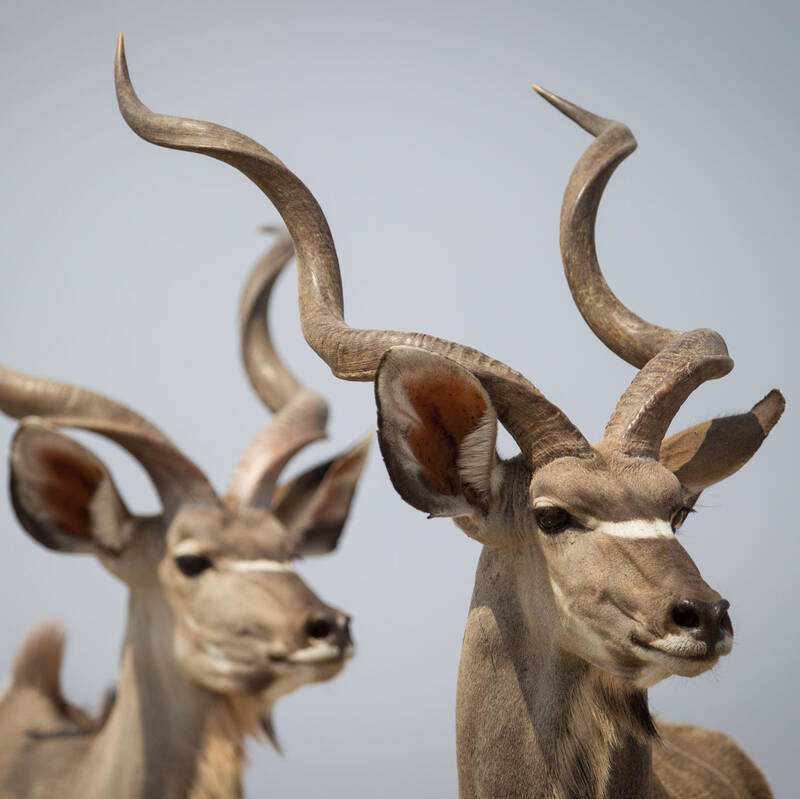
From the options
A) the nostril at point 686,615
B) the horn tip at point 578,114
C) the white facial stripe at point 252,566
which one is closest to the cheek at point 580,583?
the nostril at point 686,615

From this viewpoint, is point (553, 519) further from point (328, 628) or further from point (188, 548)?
point (188, 548)

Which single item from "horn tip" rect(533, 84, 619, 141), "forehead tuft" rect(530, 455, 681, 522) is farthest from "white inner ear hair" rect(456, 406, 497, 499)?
"horn tip" rect(533, 84, 619, 141)

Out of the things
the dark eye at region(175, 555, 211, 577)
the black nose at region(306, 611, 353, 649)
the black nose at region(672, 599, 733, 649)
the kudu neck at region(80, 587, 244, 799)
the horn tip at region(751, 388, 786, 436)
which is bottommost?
the kudu neck at region(80, 587, 244, 799)

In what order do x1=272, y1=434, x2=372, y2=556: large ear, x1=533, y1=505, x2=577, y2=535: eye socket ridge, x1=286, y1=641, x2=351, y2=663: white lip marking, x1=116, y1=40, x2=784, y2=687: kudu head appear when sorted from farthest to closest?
x1=272, y1=434, x2=372, y2=556: large ear < x1=286, y1=641, x2=351, y2=663: white lip marking < x1=533, y1=505, x2=577, y2=535: eye socket ridge < x1=116, y1=40, x2=784, y2=687: kudu head


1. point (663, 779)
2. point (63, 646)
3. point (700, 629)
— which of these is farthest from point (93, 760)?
point (700, 629)

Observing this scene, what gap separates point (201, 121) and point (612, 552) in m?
2.51

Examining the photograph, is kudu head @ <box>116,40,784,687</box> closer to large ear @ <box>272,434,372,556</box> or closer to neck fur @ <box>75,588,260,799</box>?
large ear @ <box>272,434,372,556</box>

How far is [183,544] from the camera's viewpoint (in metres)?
4.40

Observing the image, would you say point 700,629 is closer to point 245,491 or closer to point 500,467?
point 500,467

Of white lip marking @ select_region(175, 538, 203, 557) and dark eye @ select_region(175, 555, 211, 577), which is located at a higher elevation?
white lip marking @ select_region(175, 538, 203, 557)

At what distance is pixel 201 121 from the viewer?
14.8ft

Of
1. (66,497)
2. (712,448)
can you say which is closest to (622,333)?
(712,448)

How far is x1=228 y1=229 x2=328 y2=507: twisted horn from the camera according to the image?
496cm

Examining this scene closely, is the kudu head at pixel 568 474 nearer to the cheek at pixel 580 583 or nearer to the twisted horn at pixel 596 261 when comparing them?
the cheek at pixel 580 583
